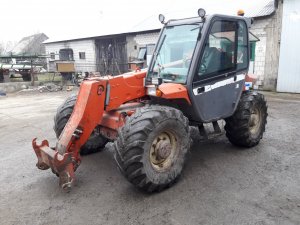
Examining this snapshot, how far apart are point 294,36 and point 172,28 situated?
8.67m

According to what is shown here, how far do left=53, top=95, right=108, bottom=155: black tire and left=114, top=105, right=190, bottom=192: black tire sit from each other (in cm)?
139

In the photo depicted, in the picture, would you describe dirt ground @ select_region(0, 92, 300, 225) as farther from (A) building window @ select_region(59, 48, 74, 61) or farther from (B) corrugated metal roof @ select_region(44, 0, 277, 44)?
(A) building window @ select_region(59, 48, 74, 61)

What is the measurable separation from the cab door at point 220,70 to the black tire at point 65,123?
6.13ft

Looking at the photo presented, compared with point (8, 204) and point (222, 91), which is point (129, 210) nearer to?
point (8, 204)

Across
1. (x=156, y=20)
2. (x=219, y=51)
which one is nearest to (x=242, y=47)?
(x=219, y=51)

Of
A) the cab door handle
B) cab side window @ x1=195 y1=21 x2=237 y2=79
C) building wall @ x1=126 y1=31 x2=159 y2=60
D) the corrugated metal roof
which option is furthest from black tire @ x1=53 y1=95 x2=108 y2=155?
building wall @ x1=126 y1=31 x2=159 y2=60

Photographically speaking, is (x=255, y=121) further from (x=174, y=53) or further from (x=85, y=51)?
(x=85, y=51)

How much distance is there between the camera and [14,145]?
19.7ft

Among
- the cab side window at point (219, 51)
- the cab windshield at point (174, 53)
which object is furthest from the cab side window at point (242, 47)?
the cab windshield at point (174, 53)

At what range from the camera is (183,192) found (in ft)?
12.2

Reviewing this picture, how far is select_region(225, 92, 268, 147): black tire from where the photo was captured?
492 centimetres

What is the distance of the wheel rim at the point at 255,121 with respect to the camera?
522 cm

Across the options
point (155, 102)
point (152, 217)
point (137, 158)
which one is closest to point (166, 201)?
point (152, 217)

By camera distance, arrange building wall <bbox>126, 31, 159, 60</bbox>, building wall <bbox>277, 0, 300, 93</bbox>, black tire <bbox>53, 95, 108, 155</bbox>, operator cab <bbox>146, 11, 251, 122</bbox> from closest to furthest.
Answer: operator cab <bbox>146, 11, 251, 122</bbox> → black tire <bbox>53, 95, 108, 155</bbox> → building wall <bbox>277, 0, 300, 93</bbox> → building wall <bbox>126, 31, 159, 60</bbox>
